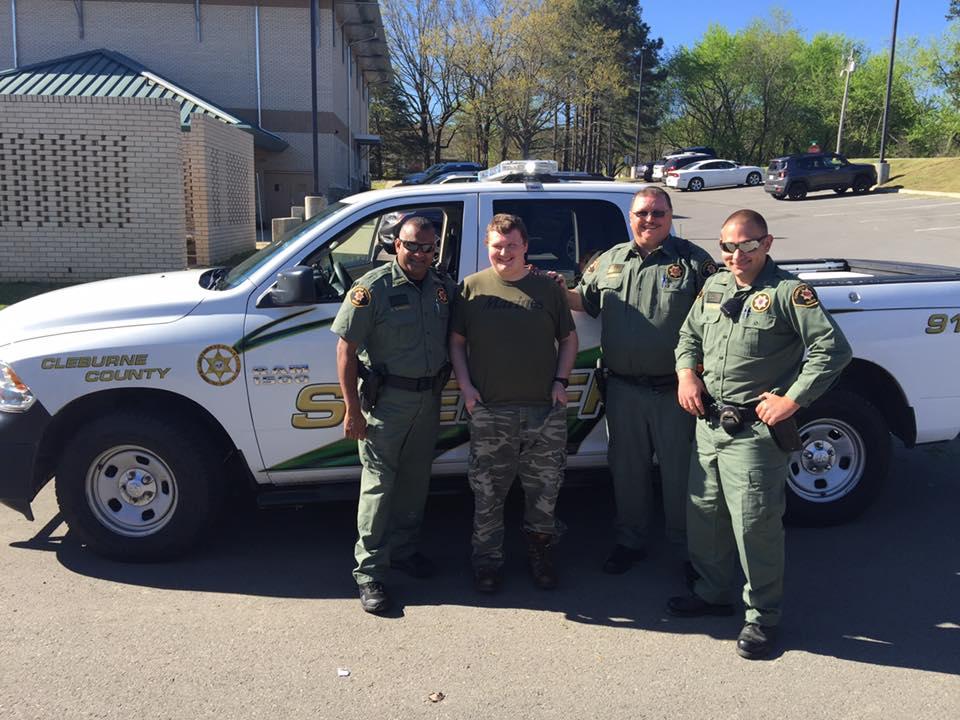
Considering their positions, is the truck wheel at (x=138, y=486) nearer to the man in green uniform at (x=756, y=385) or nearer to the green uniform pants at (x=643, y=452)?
the green uniform pants at (x=643, y=452)

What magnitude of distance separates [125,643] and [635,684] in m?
2.11

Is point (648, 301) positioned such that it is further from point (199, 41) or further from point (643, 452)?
point (199, 41)

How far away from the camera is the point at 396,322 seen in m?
3.65

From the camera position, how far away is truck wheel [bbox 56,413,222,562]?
3.96 m

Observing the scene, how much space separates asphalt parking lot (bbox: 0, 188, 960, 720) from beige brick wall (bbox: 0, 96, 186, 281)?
9.54 meters

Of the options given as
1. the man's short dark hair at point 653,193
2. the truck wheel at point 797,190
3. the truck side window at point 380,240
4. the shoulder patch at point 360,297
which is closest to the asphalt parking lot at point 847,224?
the truck wheel at point 797,190

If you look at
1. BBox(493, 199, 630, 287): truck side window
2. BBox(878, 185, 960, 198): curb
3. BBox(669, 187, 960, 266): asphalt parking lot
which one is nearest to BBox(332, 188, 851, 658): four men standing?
BBox(493, 199, 630, 287): truck side window

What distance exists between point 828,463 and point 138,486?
12.1 feet

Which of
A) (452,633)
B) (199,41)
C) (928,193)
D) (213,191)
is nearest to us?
(452,633)

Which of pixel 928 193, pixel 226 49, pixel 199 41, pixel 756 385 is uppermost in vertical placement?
pixel 199 41

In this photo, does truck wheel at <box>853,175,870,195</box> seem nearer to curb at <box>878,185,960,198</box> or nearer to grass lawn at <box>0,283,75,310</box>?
curb at <box>878,185,960,198</box>

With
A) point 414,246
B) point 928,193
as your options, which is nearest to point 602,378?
point 414,246

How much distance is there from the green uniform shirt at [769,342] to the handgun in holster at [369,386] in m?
1.38

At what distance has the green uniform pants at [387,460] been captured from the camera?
12.2 ft
